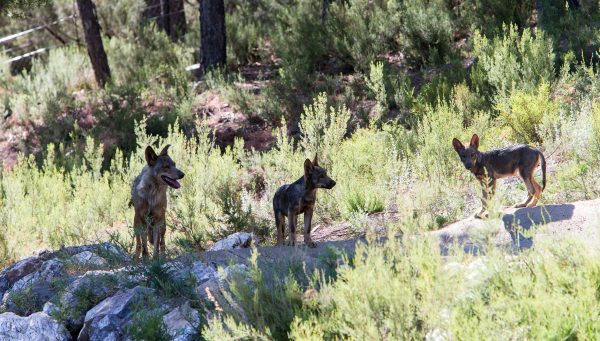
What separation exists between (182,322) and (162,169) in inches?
116

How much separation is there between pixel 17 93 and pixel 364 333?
58.5ft

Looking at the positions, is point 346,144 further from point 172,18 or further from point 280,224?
point 172,18

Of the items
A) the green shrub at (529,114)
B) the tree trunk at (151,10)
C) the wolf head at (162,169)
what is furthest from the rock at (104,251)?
the tree trunk at (151,10)

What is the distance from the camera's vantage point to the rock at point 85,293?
25.0 feet

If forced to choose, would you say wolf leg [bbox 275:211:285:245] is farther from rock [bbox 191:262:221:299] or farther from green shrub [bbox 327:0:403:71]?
green shrub [bbox 327:0:403:71]

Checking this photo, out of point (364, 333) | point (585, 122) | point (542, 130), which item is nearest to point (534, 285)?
point (364, 333)

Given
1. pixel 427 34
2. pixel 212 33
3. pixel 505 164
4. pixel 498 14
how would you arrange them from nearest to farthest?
pixel 505 164 → pixel 427 34 → pixel 498 14 → pixel 212 33

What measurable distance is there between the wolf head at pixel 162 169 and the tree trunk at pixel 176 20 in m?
14.4

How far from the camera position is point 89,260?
895cm

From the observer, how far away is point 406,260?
5609mm

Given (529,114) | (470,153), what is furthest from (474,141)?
(529,114)

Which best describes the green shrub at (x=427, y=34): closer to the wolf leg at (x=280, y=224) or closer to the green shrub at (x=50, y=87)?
the wolf leg at (x=280, y=224)

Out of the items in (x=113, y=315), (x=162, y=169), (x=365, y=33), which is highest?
(x=365, y=33)

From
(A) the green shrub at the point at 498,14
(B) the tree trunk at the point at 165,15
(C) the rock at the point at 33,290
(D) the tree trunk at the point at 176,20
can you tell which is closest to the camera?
(C) the rock at the point at 33,290
